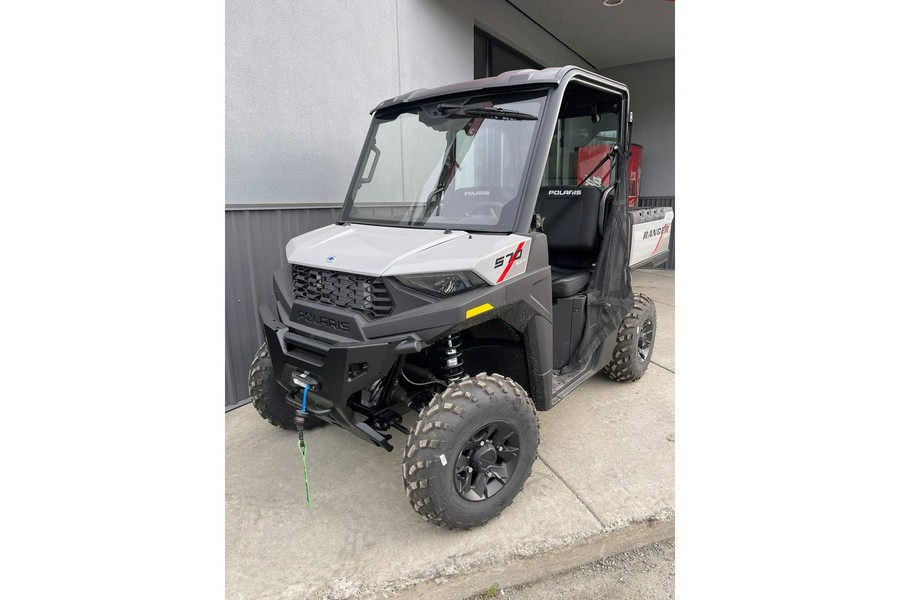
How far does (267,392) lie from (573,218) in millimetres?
2450

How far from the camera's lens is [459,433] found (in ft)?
7.77

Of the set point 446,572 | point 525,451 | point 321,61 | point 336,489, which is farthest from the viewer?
point 321,61

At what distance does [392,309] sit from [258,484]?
4.78ft

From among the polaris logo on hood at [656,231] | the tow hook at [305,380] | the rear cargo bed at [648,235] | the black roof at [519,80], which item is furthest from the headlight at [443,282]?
the polaris logo on hood at [656,231]

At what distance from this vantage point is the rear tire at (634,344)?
405cm

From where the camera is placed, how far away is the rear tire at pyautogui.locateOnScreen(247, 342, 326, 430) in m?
3.28

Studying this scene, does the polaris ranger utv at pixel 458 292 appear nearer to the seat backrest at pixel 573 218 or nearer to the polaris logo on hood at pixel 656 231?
the seat backrest at pixel 573 218

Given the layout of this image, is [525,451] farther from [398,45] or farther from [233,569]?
[398,45]

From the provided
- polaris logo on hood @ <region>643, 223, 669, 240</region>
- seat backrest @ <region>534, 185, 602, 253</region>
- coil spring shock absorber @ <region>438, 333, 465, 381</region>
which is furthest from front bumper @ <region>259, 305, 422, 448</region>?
polaris logo on hood @ <region>643, 223, 669, 240</region>

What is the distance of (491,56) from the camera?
749cm

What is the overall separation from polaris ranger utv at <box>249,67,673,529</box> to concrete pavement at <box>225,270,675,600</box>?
19cm

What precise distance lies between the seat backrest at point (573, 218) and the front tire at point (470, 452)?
157 centimetres

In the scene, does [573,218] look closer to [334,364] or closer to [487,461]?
[487,461]

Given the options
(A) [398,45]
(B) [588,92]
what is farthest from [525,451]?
(A) [398,45]
